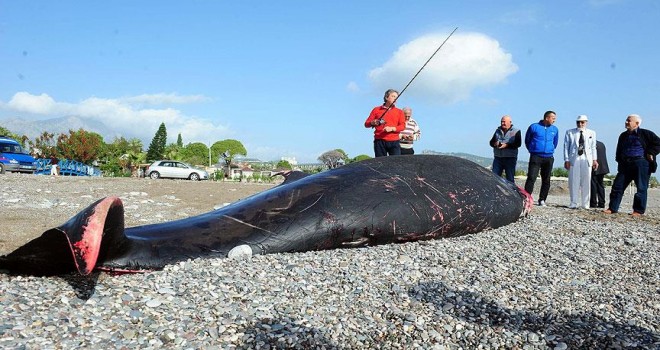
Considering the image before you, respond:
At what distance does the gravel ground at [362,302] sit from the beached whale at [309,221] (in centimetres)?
15

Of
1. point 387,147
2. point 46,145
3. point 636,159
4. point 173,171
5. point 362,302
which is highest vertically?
point 46,145

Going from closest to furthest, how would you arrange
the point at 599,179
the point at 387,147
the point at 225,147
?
the point at 387,147 < the point at 599,179 < the point at 225,147

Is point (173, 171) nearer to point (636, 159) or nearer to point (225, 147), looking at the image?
point (636, 159)

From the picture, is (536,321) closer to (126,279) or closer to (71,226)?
(126,279)

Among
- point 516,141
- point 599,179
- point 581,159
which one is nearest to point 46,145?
point 516,141

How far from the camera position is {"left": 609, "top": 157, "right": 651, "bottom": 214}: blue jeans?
8.56 metres

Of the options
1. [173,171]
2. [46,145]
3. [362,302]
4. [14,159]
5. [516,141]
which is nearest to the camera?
[362,302]

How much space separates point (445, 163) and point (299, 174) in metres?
1.70

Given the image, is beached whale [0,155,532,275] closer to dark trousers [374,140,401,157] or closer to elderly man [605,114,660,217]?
dark trousers [374,140,401,157]

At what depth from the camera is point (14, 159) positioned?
A: 2120 cm

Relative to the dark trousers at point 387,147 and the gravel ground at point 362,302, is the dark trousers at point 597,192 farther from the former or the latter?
the gravel ground at point 362,302

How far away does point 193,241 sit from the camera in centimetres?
398

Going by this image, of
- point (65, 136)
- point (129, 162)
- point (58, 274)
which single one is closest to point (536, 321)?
point (58, 274)

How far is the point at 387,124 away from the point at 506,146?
3.00 metres
